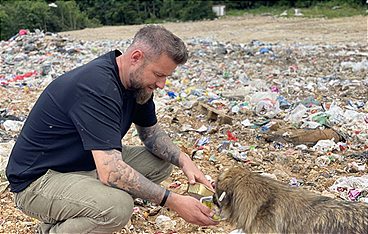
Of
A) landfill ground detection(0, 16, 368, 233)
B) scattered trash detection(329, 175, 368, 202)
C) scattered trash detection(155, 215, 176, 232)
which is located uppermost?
scattered trash detection(155, 215, 176, 232)

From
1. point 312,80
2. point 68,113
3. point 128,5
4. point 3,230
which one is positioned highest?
point 68,113

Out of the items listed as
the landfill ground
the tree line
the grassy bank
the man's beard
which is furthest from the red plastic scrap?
the tree line

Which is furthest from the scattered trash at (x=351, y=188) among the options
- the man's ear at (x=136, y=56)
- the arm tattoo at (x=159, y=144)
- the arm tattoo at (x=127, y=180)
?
the man's ear at (x=136, y=56)

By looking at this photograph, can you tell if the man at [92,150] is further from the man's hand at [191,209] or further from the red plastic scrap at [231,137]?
the red plastic scrap at [231,137]

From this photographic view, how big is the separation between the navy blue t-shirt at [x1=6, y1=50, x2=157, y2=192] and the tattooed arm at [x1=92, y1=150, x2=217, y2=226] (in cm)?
11

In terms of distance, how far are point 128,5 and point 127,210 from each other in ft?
123

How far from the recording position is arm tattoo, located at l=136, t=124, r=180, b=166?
371cm

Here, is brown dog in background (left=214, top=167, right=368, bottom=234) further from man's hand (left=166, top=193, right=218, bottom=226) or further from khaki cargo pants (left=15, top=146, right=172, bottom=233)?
khaki cargo pants (left=15, top=146, right=172, bottom=233)

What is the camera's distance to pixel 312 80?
9406 mm

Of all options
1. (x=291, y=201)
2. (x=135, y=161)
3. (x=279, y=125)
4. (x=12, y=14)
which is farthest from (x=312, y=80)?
(x=12, y=14)

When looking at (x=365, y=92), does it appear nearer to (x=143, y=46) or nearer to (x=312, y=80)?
(x=312, y=80)

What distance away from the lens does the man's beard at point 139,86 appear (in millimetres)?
3141

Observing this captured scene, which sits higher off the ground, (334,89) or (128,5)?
(334,89)

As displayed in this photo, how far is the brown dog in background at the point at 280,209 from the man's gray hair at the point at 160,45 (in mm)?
768
